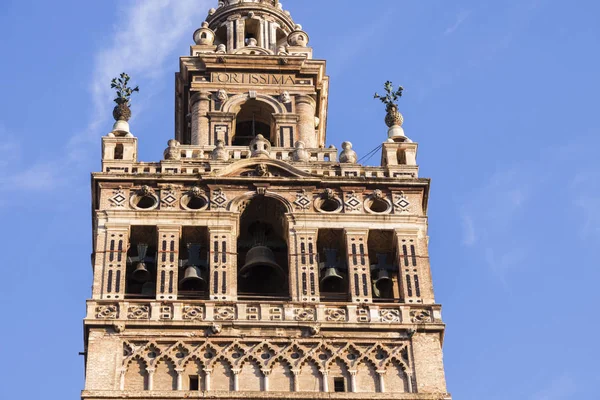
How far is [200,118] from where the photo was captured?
168 ft

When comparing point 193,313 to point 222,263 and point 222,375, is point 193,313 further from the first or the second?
point 222,375

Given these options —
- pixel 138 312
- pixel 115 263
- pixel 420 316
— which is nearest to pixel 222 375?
pixel 138 312

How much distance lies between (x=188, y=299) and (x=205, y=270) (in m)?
1.33

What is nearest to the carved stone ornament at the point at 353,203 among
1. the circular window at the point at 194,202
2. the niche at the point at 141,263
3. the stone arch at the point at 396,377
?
the circular window at the point at 194,202

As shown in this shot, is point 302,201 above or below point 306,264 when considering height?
above

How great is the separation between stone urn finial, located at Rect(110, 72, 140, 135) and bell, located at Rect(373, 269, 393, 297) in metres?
8.14

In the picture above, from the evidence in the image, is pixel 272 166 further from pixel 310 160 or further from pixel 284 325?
pixel 284 325

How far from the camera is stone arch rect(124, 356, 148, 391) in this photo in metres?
40.5

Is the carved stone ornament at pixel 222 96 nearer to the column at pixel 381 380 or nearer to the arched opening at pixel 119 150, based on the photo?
the arched opening at pixel 119 150

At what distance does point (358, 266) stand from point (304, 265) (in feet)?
4.21

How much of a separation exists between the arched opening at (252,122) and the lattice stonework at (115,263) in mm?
8325

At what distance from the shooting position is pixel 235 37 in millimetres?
55562

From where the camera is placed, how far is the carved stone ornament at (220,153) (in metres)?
47.3

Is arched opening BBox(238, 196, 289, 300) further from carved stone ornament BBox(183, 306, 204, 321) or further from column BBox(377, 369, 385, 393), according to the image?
column BBox(377, 369, 385, 393)
